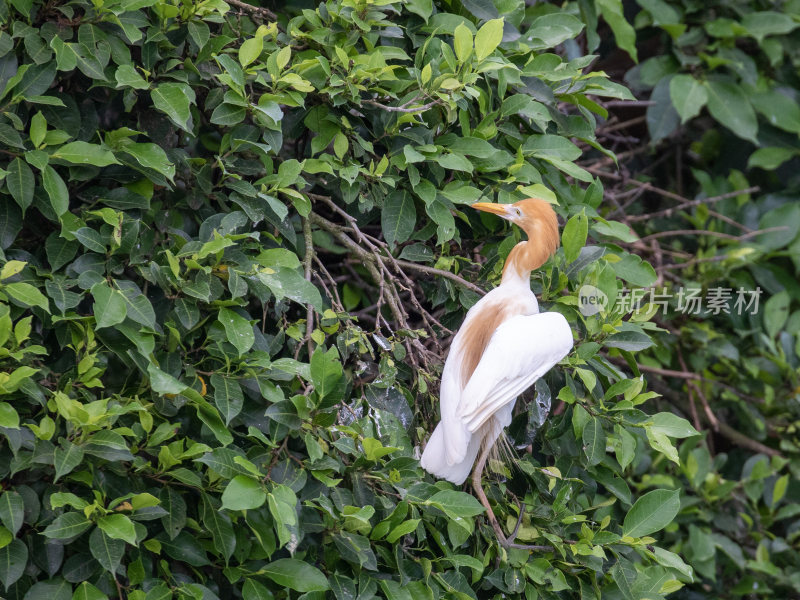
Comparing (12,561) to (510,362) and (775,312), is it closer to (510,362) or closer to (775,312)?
(510,362)

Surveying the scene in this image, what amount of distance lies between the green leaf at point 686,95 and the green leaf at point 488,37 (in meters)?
1.16

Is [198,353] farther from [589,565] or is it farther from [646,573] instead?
[646,573]

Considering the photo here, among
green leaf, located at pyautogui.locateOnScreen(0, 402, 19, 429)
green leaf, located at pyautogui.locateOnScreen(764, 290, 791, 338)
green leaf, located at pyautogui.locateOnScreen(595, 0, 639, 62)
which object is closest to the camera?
green leaf, located at pyautogui.locateOnScreen(0, 402, 19, 429)

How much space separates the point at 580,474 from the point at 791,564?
1286 mm

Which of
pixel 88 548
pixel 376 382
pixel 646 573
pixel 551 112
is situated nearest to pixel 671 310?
pixel 551 112

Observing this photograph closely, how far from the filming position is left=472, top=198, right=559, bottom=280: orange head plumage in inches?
54.9

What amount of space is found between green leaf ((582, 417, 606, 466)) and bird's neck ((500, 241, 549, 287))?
0.26 metres

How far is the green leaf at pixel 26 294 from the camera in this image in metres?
1.22

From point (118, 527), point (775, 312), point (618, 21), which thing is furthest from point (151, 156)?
point (775, 312)

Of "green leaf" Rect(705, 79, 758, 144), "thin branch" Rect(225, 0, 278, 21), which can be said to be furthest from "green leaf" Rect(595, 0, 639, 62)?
"thin branch" Rect(225, 0, 278, 21)

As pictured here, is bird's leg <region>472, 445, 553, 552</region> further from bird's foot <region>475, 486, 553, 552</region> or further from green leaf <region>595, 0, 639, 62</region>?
green leaf <region>595, 0, 639, 62</region>

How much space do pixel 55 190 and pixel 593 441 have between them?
90 cm

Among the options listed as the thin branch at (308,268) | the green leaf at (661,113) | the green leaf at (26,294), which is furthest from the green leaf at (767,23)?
the green leaf at (26,294)

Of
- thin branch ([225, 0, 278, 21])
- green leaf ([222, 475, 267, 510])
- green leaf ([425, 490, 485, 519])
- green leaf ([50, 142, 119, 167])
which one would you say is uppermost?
thin branch ([225, 0, 278, 21])
